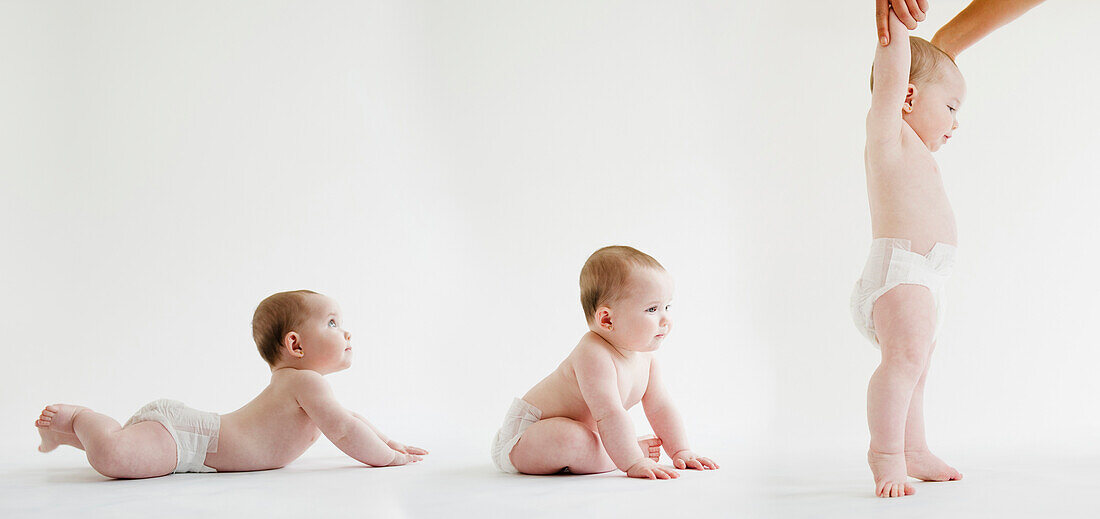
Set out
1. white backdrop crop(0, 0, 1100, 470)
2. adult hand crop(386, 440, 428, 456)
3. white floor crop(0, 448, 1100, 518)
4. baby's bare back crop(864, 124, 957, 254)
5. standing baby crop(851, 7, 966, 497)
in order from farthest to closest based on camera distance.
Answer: white backdrop crop(0, 0, 1100, 470), adult hand crop(386, 440, 428, 456), baby's bare back crop(864, 124, 957, 254), standing baby crop(851, 7, 966, 497), white floor crop(0, 448, 1100, 518)

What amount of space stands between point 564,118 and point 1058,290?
182cm

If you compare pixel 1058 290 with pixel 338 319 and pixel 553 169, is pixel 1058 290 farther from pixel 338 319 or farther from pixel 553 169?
pixel 338 319

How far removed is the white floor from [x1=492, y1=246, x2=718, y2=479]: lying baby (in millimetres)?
63

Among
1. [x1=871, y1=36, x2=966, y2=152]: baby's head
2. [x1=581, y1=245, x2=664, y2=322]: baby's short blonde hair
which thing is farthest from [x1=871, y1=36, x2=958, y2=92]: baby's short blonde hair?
[x1=581, y1=245, x2=664, y2=322]: baby's short blonde hair

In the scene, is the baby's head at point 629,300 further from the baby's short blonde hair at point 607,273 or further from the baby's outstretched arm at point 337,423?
the baby's outstretched arm at point 337,423

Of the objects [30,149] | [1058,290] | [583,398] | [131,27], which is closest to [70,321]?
[30,149]

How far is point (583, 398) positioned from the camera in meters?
2.04

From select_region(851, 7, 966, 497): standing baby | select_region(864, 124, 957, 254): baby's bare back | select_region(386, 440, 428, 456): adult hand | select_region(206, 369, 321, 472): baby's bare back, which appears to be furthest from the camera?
select_region(386, 440, 428, 456): adult hand

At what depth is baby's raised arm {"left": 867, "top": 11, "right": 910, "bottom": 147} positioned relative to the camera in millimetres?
1728

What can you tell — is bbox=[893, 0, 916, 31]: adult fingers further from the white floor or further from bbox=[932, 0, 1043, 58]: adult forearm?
the white floor

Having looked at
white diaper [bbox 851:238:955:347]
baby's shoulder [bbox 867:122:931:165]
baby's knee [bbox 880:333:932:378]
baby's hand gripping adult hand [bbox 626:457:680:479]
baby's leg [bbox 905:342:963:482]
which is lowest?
baby's hand gripping adult hand [bbox 626:457:680:479]

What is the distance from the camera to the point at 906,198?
1787 mm

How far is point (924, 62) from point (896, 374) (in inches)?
25.2

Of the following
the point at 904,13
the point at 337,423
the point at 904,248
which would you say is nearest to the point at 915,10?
the point at 904,13
